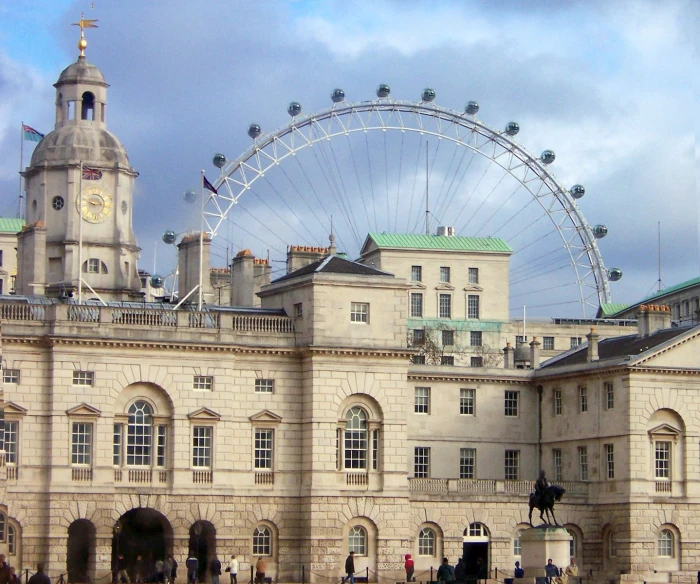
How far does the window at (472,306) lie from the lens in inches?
5748

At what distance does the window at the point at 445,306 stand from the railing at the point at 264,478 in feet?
191

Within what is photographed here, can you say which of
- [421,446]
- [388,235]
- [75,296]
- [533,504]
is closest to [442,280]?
[388,235]

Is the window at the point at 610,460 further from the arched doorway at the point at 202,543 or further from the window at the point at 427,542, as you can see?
the arched doorway at the point at 202,543

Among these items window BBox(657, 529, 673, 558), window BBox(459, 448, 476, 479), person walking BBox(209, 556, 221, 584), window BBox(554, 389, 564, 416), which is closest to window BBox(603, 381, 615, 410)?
window BBox(554, 389, 564, 416)

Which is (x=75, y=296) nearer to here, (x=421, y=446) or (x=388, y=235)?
(x=421, y=446)

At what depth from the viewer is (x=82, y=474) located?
3342 inches

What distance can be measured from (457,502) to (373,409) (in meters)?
6.78

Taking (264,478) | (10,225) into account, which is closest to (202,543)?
(264,478)

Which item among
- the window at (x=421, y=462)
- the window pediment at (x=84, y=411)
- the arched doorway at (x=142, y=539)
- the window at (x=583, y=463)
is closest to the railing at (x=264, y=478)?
the arched doorway at (x=142, y=539)

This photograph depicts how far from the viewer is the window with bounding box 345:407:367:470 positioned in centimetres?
8938

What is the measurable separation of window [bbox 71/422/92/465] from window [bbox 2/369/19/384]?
3.15 meters

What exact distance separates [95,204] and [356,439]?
2133 centimetres

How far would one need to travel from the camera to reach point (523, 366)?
356 feet

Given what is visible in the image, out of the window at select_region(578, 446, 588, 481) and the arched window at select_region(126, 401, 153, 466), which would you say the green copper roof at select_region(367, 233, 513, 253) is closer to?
the window at select_region(578, 446, 588, 481)
